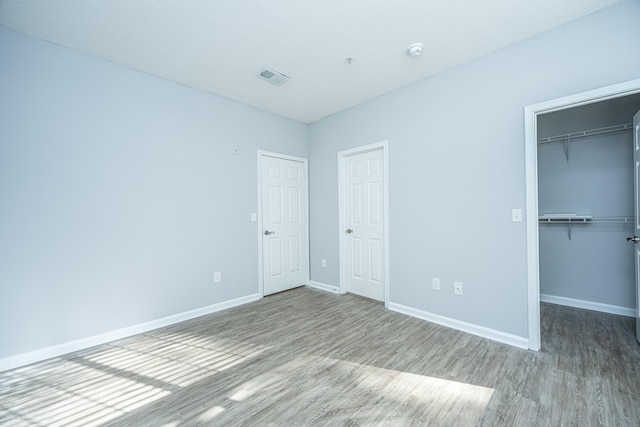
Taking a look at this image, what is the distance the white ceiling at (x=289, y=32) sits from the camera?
197cm

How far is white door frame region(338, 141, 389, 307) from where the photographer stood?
3.35m

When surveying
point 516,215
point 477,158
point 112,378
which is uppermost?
point 477,158

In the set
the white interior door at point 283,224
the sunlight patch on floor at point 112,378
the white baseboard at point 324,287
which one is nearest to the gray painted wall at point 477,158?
the white baseboard at point 324,287

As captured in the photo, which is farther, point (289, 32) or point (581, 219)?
point (581, 219)

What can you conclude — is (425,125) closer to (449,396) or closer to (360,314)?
(360,314)

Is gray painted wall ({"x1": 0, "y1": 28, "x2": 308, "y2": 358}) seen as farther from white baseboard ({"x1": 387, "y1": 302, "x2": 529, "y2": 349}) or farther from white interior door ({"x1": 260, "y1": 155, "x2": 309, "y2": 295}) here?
white baseboard ({"x1": 387, "y1": 302, "x2": 529, "y2": 349})

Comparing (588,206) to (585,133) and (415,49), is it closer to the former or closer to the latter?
(585,133)

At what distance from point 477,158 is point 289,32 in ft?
6.83

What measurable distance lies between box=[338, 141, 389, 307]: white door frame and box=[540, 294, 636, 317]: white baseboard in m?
2.10

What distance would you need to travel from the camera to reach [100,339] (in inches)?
98.4

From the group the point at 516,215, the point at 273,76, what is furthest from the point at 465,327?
the point at 273,76

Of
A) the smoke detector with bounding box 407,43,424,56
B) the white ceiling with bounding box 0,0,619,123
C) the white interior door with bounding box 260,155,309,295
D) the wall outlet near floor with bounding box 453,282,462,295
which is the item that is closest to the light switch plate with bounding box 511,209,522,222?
the wall outlet near floor with bounding box 453,282,462,295

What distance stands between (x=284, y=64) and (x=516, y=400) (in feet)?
10.8

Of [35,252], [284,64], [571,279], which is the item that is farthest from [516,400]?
[35,252]
